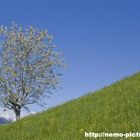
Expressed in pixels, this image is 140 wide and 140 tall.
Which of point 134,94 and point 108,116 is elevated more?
point 134,94

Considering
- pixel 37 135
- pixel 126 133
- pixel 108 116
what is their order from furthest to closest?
pixel 37 135
pixel 108 116
pixel 126 133

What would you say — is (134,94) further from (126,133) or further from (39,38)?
(39,38)

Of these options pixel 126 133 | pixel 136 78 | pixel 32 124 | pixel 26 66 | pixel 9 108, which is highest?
pixel 26 66

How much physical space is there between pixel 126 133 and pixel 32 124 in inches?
289

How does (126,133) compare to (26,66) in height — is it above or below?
below

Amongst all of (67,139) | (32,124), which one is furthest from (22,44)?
(67,139)

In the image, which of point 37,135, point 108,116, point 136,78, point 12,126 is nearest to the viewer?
point 108,116

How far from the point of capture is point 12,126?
793 inches

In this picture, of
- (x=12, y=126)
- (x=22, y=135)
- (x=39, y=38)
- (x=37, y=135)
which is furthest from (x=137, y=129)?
(x=39, y=38)

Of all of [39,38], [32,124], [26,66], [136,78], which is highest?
[39,38]

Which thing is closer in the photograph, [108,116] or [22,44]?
[108,116]

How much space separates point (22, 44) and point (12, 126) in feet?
155

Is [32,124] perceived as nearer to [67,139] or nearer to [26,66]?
[67,139]

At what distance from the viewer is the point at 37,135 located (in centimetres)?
1546
